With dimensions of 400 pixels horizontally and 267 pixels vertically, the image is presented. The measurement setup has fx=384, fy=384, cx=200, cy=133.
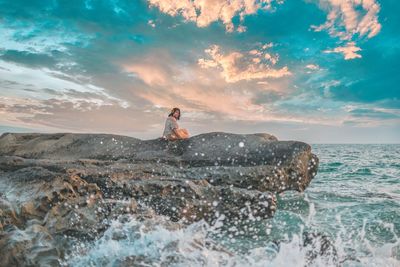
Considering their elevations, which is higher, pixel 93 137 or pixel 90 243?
pixel 93 137

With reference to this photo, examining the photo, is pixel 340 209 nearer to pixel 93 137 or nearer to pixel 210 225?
pixel 210 225

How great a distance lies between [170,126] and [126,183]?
4.23 meters

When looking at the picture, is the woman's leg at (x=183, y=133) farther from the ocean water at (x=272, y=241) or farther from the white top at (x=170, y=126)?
the ocean water at (x=272, y=241)

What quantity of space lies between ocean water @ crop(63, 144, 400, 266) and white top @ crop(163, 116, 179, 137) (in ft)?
11.2

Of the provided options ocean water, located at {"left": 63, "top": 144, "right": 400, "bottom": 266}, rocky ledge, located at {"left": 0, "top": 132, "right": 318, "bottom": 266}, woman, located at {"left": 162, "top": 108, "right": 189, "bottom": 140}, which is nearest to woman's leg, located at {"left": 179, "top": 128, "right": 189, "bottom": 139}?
woman, located at {"left": 162, "top": 108, "right": 189, "bottom": 140}

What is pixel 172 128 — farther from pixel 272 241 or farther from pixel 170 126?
pixel 272 241

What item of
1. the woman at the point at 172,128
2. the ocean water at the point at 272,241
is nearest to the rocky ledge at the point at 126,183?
the ocean water at the point at 272,241

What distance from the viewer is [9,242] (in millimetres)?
3859

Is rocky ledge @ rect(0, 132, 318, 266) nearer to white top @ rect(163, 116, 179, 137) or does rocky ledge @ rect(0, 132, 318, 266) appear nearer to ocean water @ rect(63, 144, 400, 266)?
ocean water @ rect(63, 144, 400, 266)

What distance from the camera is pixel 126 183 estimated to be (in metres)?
6.38

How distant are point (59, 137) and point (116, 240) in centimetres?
766

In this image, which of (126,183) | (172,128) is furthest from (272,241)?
(172,128)

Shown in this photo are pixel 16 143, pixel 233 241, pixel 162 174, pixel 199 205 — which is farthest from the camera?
pixel 16 143

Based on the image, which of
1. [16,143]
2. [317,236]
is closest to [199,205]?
[317,236]
